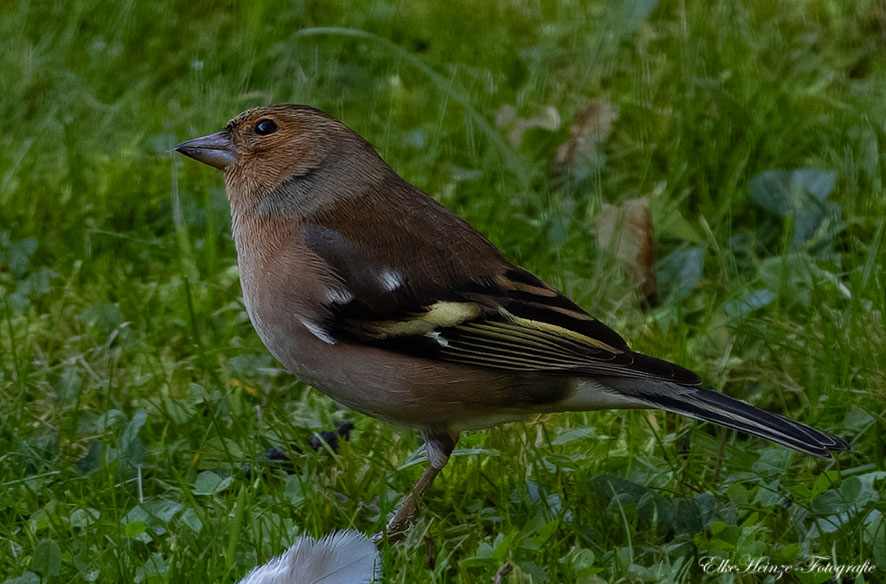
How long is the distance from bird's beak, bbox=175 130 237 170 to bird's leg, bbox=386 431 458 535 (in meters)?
1.00

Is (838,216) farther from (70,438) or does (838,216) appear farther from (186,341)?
(70,438)

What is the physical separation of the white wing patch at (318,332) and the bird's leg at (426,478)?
15.0 inches

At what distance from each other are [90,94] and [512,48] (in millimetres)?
1914

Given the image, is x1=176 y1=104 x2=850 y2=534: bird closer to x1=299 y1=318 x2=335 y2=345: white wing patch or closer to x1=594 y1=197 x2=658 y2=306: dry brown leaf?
x1=299 y1=318 x2=335 y2=345: white wing patch

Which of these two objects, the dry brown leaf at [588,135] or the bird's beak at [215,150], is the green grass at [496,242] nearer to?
the dry brown leaf at [588,135]

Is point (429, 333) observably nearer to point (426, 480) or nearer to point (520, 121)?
point (426, 480)

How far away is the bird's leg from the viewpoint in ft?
11.6

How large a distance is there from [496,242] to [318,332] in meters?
1.62

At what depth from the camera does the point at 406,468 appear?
3.79 metres

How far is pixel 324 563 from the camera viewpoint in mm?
3037

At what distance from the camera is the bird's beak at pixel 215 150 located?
12.8 feet

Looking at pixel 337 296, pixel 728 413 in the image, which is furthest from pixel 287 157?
pixel 728 413

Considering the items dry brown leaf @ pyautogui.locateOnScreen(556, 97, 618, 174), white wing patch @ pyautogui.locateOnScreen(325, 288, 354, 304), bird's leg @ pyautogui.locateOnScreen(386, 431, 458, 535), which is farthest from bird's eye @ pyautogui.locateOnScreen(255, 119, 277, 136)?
dry brown leaf @ pyautogui.locateOnScreen(556, 97, 618, 174)

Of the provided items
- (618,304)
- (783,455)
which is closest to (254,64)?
(618,304)
